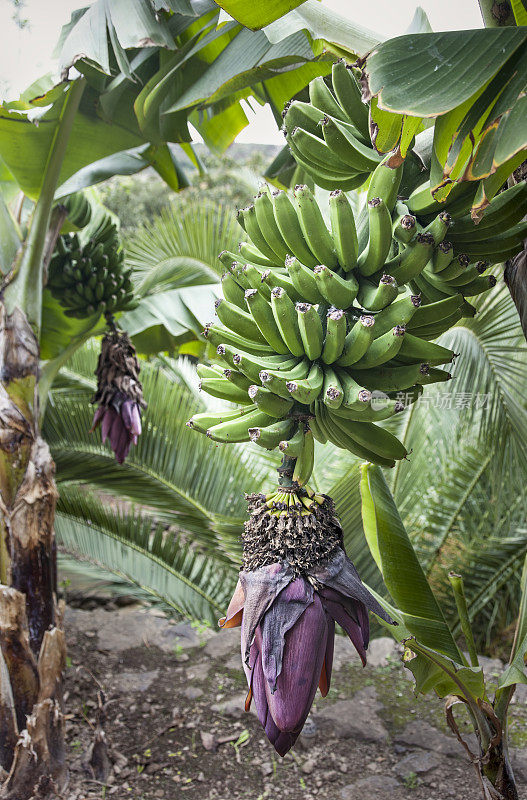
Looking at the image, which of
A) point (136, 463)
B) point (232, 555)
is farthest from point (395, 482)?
point (136, 463)

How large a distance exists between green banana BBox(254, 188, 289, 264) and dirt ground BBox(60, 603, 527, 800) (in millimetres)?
1681

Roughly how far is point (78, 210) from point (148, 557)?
5.80 ft

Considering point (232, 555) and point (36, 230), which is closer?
point (36, 230)

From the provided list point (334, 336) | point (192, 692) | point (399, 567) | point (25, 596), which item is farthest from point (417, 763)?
point (334, 336)

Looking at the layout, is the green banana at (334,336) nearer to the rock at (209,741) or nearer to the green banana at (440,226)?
the green banana at (440,226)

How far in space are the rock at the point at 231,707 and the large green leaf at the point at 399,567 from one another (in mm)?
1348

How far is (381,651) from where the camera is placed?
2.56 meters

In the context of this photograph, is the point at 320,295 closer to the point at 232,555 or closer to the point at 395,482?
the point at 395,482

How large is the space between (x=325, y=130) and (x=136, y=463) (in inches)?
82.7

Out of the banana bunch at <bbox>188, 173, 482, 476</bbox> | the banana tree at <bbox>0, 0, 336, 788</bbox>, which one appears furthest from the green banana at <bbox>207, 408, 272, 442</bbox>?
the banana tree at <bbox>0, 0, 336, 788</bbox>

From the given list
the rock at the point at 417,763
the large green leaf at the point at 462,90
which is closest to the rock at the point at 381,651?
the rock at the point at 417,763

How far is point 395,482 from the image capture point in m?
2.27

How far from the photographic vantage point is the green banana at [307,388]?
671mm

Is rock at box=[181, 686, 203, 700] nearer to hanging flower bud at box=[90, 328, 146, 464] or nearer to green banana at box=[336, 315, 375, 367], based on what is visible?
hanging flower bud at box=[90, 328, 146, 464]
